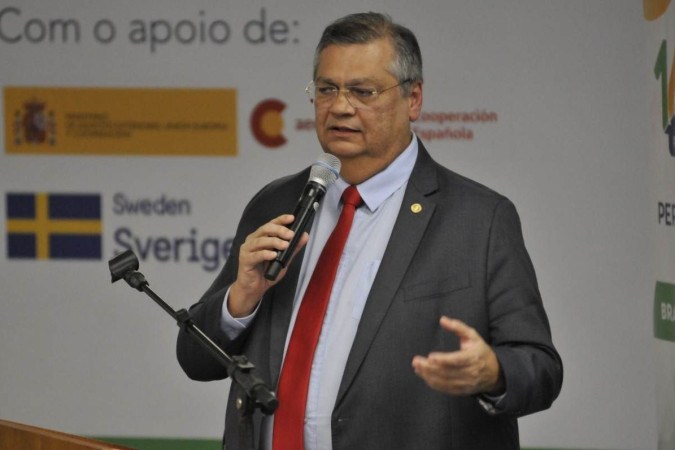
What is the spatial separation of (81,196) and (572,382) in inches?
96.4

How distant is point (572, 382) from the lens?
568 centimetres

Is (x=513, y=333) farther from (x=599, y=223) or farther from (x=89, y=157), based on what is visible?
(x=89, y=157)

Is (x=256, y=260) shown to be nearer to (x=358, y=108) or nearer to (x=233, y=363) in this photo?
(x=233, y=363)

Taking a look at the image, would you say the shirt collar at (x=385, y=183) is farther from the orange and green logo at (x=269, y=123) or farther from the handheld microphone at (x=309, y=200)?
the orange and green logo at (x=269, y=123)

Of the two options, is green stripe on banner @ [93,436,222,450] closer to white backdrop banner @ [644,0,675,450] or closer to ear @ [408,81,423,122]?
white backdrop banner @ [644,0,675,450]

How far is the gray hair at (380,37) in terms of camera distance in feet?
9.62

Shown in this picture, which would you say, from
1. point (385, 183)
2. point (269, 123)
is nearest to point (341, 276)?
A: point (385, 183)

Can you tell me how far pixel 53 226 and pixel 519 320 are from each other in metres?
3.79

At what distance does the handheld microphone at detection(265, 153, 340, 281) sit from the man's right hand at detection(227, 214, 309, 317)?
14mm

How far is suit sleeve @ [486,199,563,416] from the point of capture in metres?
2.69

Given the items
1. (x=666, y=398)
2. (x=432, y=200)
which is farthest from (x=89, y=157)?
(x=432, y=200)

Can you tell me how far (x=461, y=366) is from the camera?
8.03 feet

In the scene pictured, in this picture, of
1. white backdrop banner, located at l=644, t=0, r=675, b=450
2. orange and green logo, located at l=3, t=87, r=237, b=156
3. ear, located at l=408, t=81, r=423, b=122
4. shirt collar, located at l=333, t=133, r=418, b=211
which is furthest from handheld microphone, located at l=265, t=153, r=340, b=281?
orange and green logo, located at l=3, t=87, r=237, b=156

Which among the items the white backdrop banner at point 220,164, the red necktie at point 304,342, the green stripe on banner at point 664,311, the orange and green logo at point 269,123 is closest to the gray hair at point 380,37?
the red necktie at point 304,342
